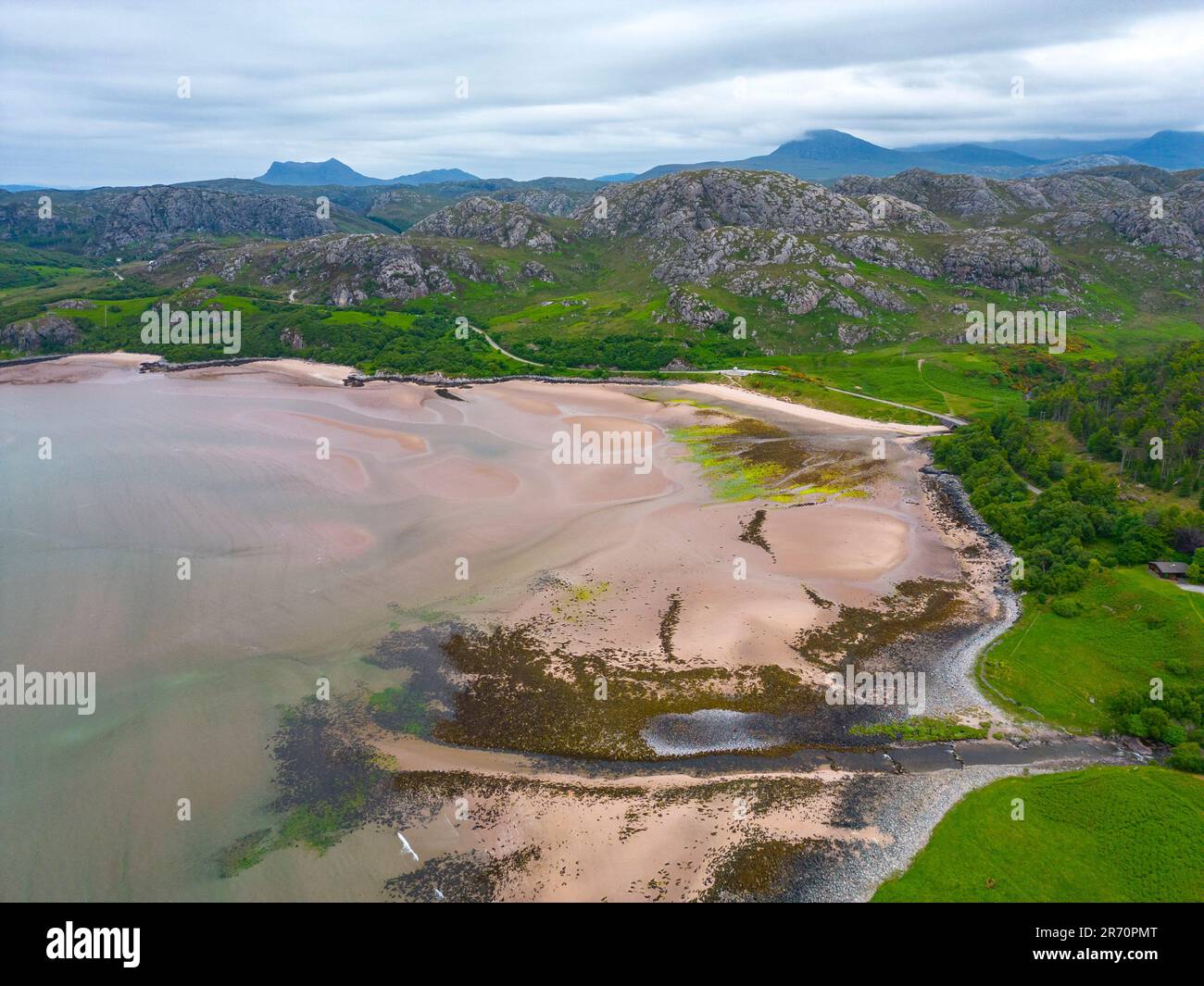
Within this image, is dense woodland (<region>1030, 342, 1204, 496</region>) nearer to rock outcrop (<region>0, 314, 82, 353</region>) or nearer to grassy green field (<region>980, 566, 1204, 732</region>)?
grassy green field (<region>980, 566, 1204, 732</region>)

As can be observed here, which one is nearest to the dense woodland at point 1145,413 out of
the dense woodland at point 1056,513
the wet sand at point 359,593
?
the dense woodland at point 1056,513

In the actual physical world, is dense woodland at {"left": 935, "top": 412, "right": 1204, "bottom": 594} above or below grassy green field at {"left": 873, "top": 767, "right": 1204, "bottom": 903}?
above

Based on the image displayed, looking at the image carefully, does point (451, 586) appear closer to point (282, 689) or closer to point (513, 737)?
point (282, 689)

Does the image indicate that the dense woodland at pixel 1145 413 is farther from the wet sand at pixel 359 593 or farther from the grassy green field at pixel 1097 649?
the grassy green field at pixel 1097 649

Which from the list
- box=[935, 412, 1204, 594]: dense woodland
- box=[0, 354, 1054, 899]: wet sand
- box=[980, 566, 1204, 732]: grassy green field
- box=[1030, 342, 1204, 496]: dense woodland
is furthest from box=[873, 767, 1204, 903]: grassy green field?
box=[1030, 342, 1204, 496]: dense woodland
